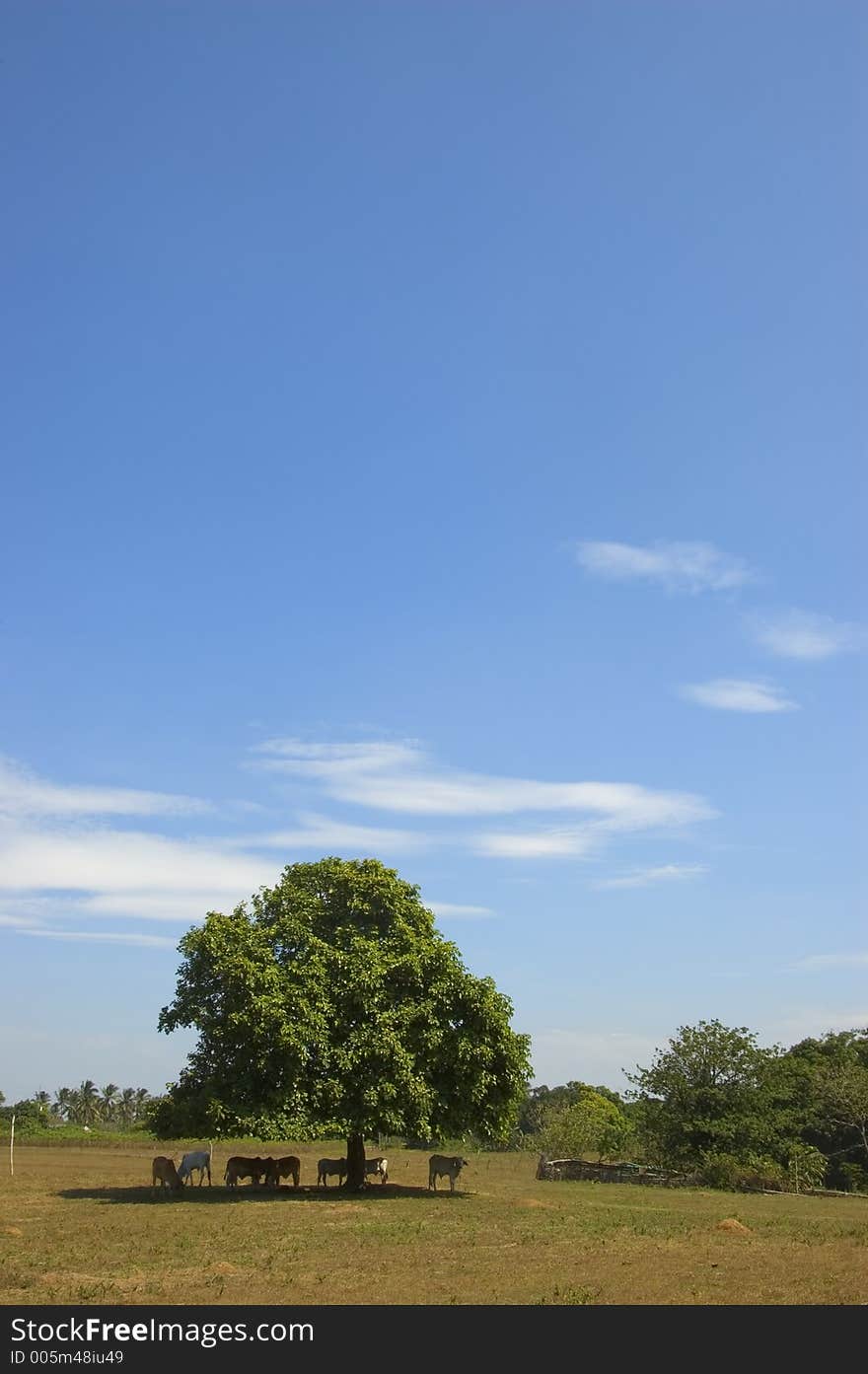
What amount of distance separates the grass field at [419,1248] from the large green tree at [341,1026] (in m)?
3.05

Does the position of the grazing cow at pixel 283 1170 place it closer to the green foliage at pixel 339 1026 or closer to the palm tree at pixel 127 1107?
the green foliage at pixel 339 1026

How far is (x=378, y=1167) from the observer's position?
46.8 m

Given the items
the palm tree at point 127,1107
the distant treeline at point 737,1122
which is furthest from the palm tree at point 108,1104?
the distant treeline at point 737,1122

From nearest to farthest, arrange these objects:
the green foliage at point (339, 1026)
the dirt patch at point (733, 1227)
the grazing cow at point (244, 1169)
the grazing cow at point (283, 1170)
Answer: the dirt patch at point (733, 1227)
the green foliage at point (339, 1026)
the grazing cow at point (244, 1169)
the grazing cow at point (283, 1170)

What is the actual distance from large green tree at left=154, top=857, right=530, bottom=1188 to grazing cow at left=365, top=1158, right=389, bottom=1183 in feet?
9.77

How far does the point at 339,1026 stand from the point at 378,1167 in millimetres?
12820

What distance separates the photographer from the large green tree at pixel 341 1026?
36.8 metres

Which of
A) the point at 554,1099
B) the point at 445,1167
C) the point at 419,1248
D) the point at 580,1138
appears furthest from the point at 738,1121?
the point at 554,1099

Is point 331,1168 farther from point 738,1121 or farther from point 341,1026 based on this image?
point 738,1121

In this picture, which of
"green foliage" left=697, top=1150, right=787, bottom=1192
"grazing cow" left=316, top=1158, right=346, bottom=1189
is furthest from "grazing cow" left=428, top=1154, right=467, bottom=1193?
"green foliage" left=697, top=1150, right=787, bottom=1192

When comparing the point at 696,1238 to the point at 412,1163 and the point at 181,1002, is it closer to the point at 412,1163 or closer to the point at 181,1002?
the point at 181,1002

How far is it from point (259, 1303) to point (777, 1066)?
5128 centimetres

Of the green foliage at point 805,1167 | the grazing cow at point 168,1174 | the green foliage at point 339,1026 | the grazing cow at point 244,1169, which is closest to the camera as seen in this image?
the green foliage at point 339,1026

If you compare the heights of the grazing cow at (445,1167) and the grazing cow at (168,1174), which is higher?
the grazing cow at (168,1174)
